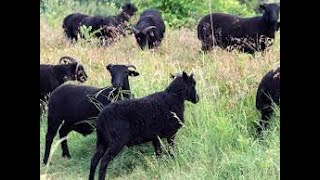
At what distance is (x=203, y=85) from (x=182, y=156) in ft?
5.43

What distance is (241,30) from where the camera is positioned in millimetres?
11094

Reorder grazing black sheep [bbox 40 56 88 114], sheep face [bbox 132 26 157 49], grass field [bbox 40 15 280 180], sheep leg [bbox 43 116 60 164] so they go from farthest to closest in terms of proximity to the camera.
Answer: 1. sheep face [bbox 132 26 157 49]
2. grazing black sheep [bbox 40 56 88 114]
3. sheep leg [bbox 43 116 60 164]
4. grass field [bbox 40 15 280 180]

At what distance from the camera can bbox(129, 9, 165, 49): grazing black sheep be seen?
1186cm

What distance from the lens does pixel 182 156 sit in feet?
19.7

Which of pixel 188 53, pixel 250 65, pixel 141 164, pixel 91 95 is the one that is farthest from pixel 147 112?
pixel 188 53

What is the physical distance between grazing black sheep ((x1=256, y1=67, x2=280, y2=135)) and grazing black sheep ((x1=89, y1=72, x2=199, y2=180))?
93 cm

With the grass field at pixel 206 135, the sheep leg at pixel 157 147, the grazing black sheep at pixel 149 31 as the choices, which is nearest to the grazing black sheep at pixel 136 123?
the sheep leg at pixel 157 147

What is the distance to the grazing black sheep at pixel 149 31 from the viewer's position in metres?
11.9

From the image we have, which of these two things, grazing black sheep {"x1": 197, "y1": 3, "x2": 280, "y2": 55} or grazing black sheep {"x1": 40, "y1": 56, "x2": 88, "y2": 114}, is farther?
grazing black sheep {"x1": 197, "y1": 3, "x2": 280, "y2": 55}

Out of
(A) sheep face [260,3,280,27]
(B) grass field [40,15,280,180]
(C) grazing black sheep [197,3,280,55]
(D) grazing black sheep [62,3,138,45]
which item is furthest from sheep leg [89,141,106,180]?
(D) grazing black sheep [62,3,138,45]

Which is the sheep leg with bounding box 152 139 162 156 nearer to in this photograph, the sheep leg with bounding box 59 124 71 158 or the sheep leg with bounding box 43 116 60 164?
the sheep leg with bounding box 59 124 71 158

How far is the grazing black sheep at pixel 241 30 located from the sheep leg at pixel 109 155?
4454 millimetres
